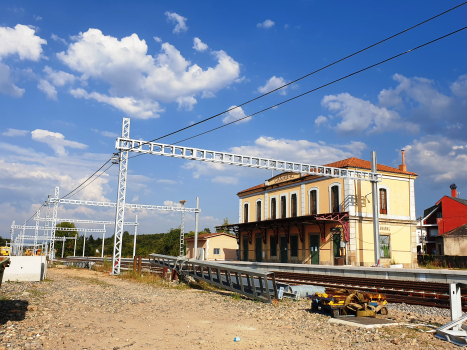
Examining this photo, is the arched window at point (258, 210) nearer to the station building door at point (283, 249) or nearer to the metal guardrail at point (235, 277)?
the station building door at point (283, 249)

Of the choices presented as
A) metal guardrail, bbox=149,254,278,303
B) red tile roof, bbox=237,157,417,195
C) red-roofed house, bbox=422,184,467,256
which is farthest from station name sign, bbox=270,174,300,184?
red-roofed house, bbox=422,184,467,256

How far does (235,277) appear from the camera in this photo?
1415 cm

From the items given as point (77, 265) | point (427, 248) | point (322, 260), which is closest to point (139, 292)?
point (322, 260)

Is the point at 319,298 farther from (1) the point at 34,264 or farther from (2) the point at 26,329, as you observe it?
(1) the point at 34,264

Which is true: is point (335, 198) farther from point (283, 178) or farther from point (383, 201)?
point (283, 178)

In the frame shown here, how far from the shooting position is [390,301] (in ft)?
38.6

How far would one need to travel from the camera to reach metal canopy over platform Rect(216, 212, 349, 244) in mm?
Answer: 27125

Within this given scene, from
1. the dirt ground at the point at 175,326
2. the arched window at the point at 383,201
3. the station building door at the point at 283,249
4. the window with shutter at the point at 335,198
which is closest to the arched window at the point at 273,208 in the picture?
the station building door at the point at 283,249

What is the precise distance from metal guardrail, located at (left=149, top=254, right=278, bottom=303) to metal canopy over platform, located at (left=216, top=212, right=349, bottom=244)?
12587 mm

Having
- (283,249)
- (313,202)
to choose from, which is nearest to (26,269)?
(313,202)

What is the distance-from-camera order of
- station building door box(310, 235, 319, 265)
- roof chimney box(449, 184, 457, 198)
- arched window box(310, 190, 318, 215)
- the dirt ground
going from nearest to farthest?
the dirt ground, station building door box(310, 235, 319, 265), arched window box(310, 190, 318, 215), roof chimney box(449, 184, 457, 198)

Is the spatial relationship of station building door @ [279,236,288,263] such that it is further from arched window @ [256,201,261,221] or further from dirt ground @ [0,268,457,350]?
dirt ground @ [0,268,457,350]

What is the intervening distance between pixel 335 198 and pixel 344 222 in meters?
2.23

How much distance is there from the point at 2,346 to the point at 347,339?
5685 millimetres
